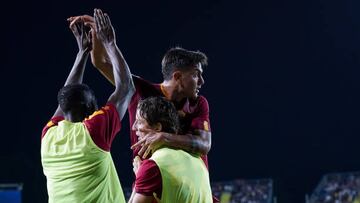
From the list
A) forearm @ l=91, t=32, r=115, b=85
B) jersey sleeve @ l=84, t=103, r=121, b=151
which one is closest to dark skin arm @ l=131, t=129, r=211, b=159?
jersey sleeve @ l=84, t=103, r=121, b=151

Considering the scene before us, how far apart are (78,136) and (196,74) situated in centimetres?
81

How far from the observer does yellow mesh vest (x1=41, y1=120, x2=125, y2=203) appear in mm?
3045

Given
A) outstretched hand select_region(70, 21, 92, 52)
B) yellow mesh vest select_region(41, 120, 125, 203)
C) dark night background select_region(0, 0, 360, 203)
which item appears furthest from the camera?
dark night background select_region(0, 0, 360, 203)

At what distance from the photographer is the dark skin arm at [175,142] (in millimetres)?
2568

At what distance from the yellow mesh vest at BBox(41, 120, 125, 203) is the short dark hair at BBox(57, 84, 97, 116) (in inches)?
3.6

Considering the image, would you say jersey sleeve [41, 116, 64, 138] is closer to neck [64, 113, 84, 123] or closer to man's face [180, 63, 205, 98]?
neck [64, 113, 84, 123]

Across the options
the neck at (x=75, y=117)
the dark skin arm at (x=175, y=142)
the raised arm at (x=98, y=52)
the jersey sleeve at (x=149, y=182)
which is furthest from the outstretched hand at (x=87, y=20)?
the jersey sleeve at (x=149, y=182)

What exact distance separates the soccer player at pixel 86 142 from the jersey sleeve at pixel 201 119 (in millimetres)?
387

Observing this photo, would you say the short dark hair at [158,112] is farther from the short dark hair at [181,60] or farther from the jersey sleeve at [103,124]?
the short dark hair at [181,60]

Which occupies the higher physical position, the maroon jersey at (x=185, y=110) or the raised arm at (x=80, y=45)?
the raised arm at (x=80, y=45)

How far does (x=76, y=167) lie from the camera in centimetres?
304

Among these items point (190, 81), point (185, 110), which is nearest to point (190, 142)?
point (185, 110)

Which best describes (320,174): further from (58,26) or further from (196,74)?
(196,74)

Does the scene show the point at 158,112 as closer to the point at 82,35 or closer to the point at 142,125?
the point at 142,125
